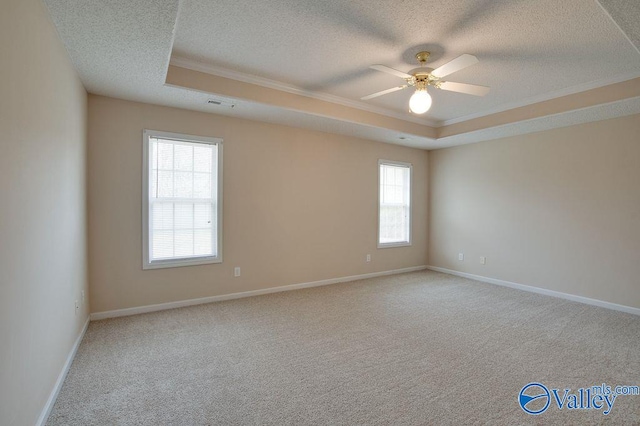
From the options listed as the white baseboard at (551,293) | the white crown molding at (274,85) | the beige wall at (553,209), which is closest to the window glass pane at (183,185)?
the white crown molding at (274,85)

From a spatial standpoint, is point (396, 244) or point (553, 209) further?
point (396, 244)

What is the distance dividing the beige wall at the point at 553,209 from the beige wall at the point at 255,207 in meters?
0.96

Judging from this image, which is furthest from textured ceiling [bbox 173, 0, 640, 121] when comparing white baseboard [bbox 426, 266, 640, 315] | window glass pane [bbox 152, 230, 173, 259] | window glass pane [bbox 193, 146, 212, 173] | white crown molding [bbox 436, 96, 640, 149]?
white baseboard [bbox 426, 266, 640, 315]

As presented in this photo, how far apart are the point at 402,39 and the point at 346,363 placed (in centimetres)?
278

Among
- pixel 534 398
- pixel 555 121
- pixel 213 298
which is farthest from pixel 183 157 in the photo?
pixel 555 121

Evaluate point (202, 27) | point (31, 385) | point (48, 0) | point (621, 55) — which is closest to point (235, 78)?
point (202, 27)

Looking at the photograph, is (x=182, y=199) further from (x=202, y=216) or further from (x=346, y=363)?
(x=346, y=363)

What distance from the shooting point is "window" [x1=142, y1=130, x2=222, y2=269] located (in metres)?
3.84

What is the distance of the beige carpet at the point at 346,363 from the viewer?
2.02m

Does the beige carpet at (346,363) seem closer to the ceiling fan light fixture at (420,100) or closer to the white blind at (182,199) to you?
the white blind at (182,199)

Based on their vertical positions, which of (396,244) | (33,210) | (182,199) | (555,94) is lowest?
(396,244)

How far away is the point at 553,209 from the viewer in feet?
15.5

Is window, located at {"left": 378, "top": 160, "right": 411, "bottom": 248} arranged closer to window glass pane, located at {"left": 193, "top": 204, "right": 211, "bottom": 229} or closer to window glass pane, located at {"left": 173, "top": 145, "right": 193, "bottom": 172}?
window glass pane, located at {"left": 193, "top": 204, "right": 211, "bottom": 229}

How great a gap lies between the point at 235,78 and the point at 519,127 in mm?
3971
